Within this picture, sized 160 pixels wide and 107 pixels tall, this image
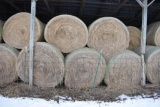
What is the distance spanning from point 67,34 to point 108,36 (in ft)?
3.91

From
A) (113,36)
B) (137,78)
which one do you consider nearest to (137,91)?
(137,78)

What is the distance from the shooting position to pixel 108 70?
764cm

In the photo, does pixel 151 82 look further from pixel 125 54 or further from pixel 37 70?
pixel 37 70

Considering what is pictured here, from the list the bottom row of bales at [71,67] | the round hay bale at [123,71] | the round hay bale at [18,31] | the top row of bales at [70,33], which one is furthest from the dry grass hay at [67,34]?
the round hay bale at [123,71]

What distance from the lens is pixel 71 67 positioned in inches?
295

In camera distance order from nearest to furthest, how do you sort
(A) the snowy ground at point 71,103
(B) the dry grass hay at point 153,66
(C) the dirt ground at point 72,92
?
(A) the snowy ground at point 71,103 < (C) the dirt ground at point 72,92 < (B) the dry grass hay at point 153,66

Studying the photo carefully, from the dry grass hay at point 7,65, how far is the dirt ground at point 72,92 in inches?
9.2

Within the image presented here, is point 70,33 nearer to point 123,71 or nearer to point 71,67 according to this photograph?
point 71,67

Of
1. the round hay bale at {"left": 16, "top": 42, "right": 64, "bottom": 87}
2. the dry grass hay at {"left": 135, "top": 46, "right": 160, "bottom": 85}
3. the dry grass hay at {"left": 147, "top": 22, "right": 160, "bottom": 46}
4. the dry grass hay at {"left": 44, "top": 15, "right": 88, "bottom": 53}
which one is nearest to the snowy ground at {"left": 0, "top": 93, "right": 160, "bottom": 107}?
the round hay bale at {"left": 16, "top": 42, "right": 64, "bottom": 87}

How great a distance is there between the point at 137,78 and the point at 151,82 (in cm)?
52

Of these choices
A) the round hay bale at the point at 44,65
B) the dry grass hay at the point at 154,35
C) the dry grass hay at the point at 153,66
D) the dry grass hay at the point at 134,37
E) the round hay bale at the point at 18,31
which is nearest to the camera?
the round hay bale at the point at 44,65

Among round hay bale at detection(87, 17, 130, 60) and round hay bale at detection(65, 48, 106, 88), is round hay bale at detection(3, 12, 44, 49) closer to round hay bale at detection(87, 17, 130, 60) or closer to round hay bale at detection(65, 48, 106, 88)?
round hay bale at detection(65, 48, 106, 88)

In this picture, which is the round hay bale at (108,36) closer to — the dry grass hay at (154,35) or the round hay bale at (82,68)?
the round hay bale at (82,68)

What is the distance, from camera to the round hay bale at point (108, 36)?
7840 mm
